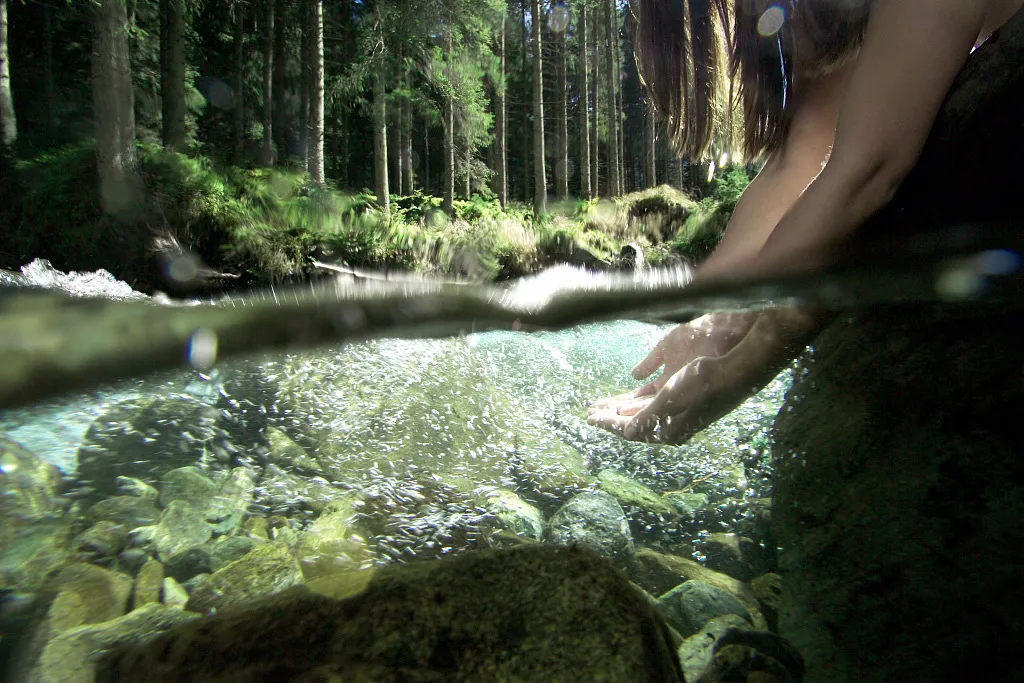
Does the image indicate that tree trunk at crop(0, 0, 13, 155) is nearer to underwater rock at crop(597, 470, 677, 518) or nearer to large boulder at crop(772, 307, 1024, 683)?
underwater rock at crop(597, 470, 677, 518)

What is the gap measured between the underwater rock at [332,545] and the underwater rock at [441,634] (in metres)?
0.12

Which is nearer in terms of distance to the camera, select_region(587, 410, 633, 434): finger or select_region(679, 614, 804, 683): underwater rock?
select_region(679, 614, 804, 683): underwater rock

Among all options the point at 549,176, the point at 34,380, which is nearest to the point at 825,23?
the point at 34,380

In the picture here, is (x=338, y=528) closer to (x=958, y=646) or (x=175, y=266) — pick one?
(x=958, y=646)

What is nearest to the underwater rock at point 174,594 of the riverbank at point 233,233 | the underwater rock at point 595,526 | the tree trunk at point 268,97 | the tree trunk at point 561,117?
the underwater rock at point 595,526

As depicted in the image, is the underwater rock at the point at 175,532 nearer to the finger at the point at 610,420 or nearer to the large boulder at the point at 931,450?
the finger at the point at 610,420

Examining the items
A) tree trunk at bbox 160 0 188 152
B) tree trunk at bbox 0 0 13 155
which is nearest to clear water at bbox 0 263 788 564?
tree trunk at bbox 160 0 188 152

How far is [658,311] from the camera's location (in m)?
1.21

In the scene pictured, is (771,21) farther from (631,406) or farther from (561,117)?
(561,117)

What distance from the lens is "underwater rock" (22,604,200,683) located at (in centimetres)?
100

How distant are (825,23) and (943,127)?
0.72 meters

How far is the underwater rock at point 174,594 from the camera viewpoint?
1.14 meters

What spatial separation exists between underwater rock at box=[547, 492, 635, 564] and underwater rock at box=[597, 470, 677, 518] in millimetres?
32

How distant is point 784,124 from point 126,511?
2.28 m
